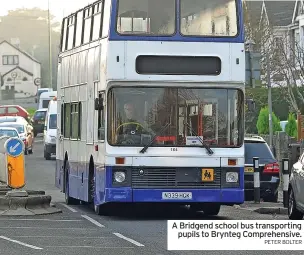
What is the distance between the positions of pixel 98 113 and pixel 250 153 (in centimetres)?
538

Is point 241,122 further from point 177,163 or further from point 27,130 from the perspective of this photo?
point 27,130

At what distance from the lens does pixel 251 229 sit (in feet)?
56.9

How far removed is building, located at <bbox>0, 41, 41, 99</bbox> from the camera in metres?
163

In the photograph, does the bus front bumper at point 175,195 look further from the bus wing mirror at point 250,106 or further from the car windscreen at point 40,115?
the car windscreen at point 40,115

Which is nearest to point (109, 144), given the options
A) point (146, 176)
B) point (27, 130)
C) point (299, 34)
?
point (146, 176)

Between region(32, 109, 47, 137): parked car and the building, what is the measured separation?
83616mm

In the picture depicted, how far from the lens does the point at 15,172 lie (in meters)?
26.1

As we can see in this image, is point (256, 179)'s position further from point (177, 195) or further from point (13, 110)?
point (13, 110)

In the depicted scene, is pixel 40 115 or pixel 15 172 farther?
pixel 40 115

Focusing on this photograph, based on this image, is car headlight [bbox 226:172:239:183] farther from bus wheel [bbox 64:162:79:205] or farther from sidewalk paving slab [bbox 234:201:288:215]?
bus wheel [bbox 64:162:79:205]

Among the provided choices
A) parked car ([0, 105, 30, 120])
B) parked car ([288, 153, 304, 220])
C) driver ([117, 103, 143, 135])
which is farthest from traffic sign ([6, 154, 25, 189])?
parked car ([0, 105, 30, 120])

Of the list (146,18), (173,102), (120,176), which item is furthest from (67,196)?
(146,18)

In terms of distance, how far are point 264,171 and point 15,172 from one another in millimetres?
Result: 5385

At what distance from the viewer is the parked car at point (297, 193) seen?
21016mm
